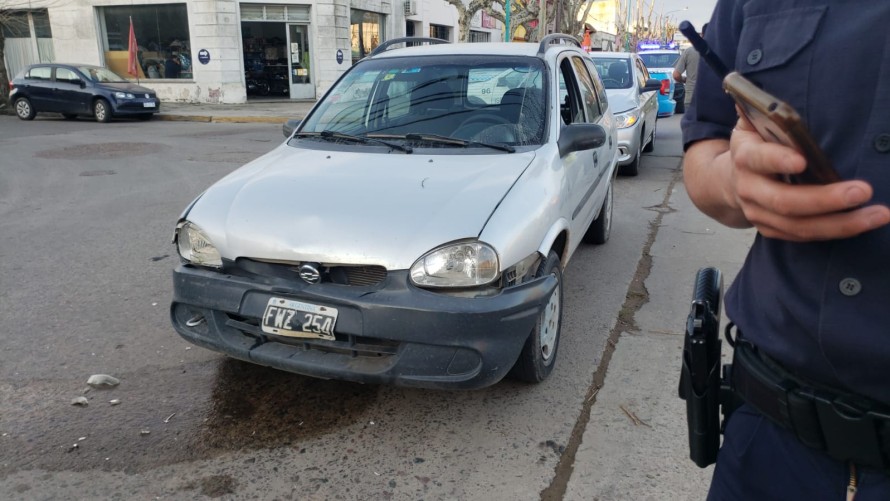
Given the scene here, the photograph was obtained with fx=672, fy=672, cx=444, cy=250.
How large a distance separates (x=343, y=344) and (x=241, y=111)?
17981 millimetres

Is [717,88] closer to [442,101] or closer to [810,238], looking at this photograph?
[810,238]

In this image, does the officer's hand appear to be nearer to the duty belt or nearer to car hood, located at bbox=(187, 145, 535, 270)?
the duty belt

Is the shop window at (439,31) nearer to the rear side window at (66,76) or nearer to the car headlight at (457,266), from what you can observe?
the rear side window at (66,76)

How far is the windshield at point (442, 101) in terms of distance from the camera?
395 centimetres

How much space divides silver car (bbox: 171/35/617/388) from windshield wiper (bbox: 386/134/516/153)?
0.03 ft

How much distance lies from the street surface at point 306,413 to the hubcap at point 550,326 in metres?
0.17

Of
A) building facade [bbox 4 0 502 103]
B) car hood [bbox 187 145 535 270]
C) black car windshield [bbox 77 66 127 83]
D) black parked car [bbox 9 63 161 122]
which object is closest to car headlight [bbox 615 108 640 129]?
car hood [bbox 187 145 535 270]

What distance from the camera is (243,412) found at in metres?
3.23

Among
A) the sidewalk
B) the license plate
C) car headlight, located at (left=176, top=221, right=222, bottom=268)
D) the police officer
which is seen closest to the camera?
the police officer

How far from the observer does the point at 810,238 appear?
3.22 ft

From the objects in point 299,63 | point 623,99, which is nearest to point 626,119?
point 623,99

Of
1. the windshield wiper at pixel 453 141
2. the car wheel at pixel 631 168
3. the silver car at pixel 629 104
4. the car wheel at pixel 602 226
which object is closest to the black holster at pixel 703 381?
the windshield wiper at pixel 453 141

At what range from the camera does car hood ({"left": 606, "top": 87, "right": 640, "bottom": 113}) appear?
895 cm

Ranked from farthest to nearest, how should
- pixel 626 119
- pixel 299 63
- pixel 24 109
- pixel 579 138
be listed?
pixel 299 63
pixel 24 109
pixel 626 119
pixel 579 138
